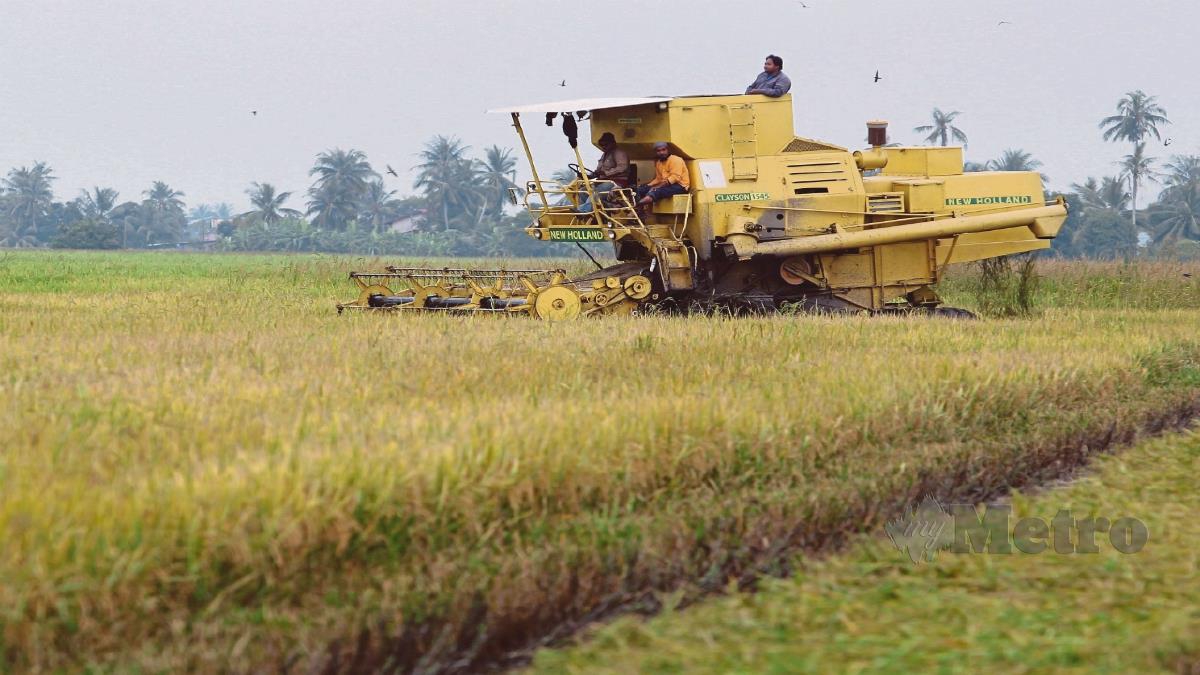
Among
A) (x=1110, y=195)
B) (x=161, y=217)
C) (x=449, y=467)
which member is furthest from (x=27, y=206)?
(x=449, y=467)

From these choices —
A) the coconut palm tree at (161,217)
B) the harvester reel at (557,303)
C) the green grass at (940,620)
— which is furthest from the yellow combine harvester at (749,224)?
the coconut palm tree at (161,217)

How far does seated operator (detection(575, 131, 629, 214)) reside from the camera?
49.7 ft

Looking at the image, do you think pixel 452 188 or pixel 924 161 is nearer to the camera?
pixel 924 161

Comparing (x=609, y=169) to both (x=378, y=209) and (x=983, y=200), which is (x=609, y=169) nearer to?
(x=983, y=200)

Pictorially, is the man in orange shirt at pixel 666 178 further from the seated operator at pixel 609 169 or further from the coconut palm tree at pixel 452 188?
the coconut palm tree at pixel 452 188

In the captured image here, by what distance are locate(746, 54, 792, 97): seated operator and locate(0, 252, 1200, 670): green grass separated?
4.86 metres

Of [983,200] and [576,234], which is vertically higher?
[983,200]

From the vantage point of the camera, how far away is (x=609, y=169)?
15234mm

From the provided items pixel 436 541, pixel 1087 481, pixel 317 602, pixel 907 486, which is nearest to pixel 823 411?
pixel 907 486

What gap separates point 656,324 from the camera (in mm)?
12742

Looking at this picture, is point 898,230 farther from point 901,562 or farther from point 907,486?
point 901,562

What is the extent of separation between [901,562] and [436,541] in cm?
177

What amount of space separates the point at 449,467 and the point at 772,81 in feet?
35.3

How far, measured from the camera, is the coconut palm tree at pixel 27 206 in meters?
113
